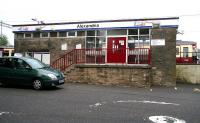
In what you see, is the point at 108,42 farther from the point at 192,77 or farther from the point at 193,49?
the point at 193,49

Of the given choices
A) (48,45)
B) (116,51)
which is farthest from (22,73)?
(48,45)

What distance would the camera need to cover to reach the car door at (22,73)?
12.9 metres

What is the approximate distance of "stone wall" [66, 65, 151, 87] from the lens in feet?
51.6

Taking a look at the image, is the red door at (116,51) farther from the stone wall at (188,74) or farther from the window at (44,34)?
the window at (44,34)

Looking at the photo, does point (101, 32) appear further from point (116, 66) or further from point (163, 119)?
point (163, 119)

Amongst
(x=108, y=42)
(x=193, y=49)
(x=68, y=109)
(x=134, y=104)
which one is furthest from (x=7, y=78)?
(x=193, y=49)

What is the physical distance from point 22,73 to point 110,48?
7795 mm

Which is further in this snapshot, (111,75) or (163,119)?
(111,75)

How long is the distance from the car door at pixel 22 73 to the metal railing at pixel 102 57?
14.3 feet

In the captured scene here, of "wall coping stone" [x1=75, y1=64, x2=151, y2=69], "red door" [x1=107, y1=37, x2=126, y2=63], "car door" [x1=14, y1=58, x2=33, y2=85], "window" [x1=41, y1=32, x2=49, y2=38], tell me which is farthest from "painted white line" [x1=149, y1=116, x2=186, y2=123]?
"window" [x1=41, y1=32, x2=49, y2=38]

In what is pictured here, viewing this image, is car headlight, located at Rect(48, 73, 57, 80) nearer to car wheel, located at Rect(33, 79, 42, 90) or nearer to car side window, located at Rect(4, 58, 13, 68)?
car wheel, located at Rect(33, 79, 42, 90)

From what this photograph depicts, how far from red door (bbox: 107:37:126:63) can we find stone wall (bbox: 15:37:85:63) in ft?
7.83

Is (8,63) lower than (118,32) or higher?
lower

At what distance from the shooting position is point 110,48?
19.2 meters
